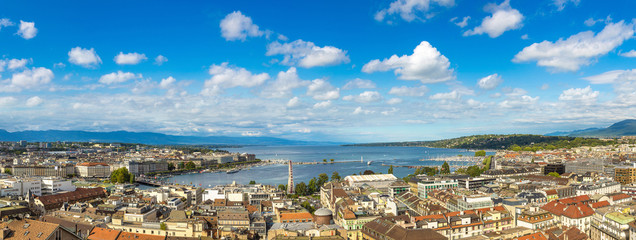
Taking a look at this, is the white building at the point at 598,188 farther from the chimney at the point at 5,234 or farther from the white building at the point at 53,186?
the white building at the point at 53,186

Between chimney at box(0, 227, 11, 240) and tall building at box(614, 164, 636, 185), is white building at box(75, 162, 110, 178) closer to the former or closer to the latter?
chimney at box(0, 227, 11, 240)

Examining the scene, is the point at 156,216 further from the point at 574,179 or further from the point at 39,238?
the point at 574,179

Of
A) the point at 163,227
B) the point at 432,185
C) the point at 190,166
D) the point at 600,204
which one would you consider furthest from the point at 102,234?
the point at 190,166

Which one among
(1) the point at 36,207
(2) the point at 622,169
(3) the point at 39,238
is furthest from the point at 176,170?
(3) the point at 39,238

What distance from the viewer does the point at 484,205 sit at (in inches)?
1248

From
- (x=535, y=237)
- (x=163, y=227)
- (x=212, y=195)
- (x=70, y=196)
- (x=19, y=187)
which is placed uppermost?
(x=19, y=187)

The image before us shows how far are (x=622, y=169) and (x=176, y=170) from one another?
293 feet

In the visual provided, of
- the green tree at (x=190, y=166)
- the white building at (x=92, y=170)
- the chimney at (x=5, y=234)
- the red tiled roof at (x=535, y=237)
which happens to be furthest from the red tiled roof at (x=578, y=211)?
the green tree at (x=190, y=166)

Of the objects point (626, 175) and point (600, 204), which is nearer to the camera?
point (600, 204)

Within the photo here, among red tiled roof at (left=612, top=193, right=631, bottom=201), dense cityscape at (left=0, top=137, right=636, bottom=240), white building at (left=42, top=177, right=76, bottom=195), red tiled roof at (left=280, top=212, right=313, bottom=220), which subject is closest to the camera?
dense cityscape at (left=0, top=137, right=636, bottom=240)

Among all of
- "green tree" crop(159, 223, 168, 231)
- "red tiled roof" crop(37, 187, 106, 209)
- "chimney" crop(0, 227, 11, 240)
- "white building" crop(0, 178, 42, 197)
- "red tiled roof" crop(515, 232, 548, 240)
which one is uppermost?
"chimney" crop(0, 227, 11, 240)

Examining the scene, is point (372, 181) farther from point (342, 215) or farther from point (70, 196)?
point (70, 196)

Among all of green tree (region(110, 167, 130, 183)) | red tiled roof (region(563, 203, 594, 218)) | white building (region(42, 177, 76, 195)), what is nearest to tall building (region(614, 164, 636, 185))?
red tiled roof (region(563, 203, 594, 218))

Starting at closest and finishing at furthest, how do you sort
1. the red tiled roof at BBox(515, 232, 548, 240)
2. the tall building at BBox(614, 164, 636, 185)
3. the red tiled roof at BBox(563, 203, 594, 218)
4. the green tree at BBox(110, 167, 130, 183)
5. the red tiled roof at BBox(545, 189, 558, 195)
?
the red tiled roof at BBox(515, 232, 548, 240), the red tiled roof at BBox(563, 203, 594, 218), the red tiled roof at BBox(545, 189, 558, 195), the tall building at BBox(614, 164, 636, 185), the green tree at BBox(110, 167, 130, 183)
